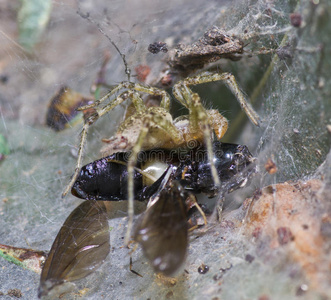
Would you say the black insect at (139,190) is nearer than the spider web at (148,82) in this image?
No

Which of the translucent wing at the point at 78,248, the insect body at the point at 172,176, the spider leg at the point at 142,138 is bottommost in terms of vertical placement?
the translucent wing at the point at 78,248

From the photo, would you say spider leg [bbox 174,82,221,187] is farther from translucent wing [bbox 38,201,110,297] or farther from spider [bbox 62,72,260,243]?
translucent wing [bbox 38,201,110,297]

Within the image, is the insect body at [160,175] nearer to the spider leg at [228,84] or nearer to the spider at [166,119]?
the spider at [166,119]

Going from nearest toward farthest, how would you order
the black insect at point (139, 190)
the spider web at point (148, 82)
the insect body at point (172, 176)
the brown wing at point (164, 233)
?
the brown wing at point (164, 233), the spider web at point (148, 82), the black insect at point (139, 190), the insect body at point (172, 176)

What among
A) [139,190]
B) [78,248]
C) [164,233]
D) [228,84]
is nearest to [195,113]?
[228,84]

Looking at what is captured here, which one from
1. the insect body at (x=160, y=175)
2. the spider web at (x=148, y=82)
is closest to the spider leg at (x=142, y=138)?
the insect body at (x=160, y=175)
